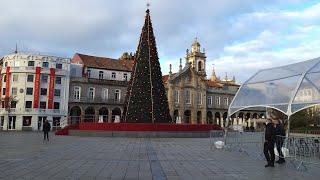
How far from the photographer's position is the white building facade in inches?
2613

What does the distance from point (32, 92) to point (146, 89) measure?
35.3 metres

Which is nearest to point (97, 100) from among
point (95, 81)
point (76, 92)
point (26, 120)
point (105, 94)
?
point (105, 94)

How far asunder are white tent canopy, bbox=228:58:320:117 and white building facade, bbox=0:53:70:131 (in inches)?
2002

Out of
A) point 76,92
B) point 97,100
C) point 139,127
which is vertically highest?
point 76,92

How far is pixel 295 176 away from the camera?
466 inches

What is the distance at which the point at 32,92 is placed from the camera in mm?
67312

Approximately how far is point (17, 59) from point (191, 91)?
36.7m

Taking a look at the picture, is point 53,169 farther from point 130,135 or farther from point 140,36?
point 140,36

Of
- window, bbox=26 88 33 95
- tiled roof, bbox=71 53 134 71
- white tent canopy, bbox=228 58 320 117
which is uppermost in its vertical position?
tiled roof, bbox=71 53 134 71

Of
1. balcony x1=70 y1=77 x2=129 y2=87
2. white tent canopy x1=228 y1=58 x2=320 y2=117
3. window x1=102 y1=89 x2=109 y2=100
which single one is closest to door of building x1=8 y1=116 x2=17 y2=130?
balcony x1=70 y1=77 x2=129 y2=87

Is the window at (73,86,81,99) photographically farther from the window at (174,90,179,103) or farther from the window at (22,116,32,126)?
the window at (174,90,179,103)

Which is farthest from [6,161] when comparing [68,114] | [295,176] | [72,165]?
[68,114]

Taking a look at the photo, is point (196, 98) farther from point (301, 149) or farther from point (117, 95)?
point (301, 149)

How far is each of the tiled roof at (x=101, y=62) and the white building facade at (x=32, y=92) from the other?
6782 mm
